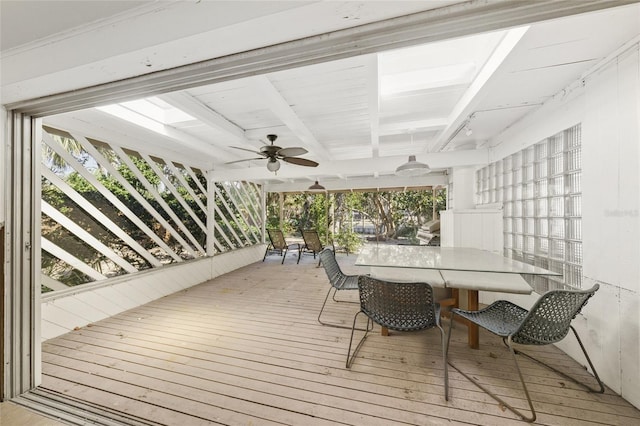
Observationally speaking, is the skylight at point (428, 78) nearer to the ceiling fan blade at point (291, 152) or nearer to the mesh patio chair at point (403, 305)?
the ceiling fan blade at point (291, 152)

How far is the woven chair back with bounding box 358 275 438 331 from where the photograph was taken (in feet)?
5.90

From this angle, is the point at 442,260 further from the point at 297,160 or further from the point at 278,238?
the point at 278,238

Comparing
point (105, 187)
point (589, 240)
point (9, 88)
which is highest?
point (9, 88)

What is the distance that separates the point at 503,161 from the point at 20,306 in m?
5.13

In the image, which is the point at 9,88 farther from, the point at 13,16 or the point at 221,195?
the point at 221,195

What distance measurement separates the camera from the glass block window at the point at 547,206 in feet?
7.14

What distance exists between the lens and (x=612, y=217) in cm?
173

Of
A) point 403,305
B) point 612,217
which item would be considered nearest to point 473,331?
point 403,305

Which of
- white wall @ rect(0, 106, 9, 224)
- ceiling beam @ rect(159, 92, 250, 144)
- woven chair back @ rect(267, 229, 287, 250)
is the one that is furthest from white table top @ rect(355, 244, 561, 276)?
woven chair back @ rect(267, 229, 287, 250)

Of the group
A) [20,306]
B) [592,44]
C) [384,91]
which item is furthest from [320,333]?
[592,44]

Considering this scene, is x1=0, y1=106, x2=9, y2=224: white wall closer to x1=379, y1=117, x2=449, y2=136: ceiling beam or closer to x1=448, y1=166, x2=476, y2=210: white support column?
x1=379, y1=117, x2=449, y2=136: ceiling beam

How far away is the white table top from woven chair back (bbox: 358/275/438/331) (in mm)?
460

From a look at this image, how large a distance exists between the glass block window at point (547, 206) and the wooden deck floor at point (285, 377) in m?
0.84

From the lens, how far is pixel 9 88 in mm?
1404
